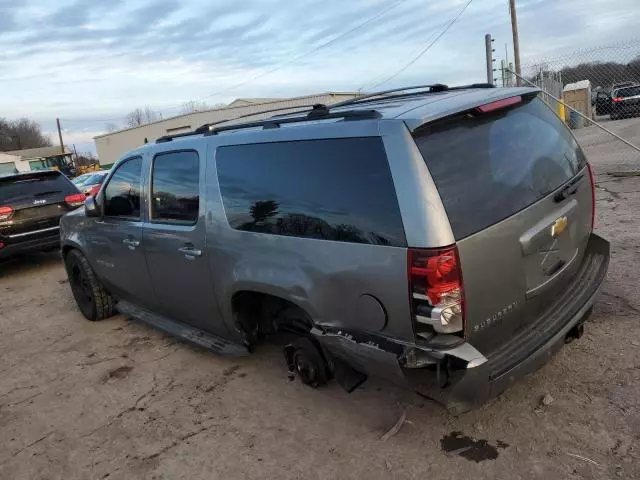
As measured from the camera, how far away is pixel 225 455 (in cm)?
298

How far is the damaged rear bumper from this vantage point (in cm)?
238

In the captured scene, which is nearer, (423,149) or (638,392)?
(423,149)

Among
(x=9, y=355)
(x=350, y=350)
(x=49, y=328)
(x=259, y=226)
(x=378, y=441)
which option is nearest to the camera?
(x=350, y=350)

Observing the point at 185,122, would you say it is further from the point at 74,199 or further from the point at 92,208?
the point at 92,208

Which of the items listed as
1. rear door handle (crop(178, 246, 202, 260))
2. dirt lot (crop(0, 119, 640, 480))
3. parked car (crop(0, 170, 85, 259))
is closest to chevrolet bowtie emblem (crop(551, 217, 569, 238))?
dirt lot (crop(0, 119, 640, 480))

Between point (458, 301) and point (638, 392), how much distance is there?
4.88ft

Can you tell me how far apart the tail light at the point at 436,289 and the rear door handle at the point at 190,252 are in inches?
70.5

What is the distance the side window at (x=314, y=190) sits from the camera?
249 cm

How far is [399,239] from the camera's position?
240 centimetres

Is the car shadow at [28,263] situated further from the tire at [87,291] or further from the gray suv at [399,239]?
the gray suv at [399,239]

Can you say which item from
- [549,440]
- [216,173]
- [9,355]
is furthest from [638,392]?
[9,355]

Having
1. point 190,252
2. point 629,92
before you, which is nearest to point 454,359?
point 190,252

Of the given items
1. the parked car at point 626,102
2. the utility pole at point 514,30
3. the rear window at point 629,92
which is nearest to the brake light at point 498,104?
the utility pole at point 514,30

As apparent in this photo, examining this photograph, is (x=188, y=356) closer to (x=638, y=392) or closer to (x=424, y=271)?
(x=424, y=271)
